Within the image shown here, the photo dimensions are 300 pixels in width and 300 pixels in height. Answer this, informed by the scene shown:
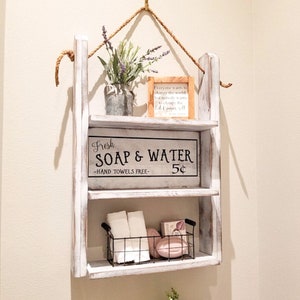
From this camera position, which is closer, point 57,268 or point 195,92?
point 57,268

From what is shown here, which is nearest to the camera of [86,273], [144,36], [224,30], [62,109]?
[86,273]

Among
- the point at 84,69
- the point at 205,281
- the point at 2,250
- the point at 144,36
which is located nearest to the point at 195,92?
the point at 144,36

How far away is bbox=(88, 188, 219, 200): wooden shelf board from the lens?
93 centimetres

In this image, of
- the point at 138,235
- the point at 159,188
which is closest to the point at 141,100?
the point at 159,188

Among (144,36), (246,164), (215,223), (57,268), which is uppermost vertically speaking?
(144,36)

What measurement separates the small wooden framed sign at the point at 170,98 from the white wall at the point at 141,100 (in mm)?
107

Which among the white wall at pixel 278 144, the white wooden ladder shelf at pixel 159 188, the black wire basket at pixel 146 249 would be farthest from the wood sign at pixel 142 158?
the white wall at pixel 278 144

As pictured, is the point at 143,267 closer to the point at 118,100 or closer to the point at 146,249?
the point at 146,249

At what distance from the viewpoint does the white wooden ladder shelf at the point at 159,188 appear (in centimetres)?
93

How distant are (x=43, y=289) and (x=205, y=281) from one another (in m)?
0.56

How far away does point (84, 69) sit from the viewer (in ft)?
3.13

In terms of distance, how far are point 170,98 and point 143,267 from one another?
540 millimetres

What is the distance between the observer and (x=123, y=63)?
3.32ft

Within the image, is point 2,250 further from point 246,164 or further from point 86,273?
point 246,164
